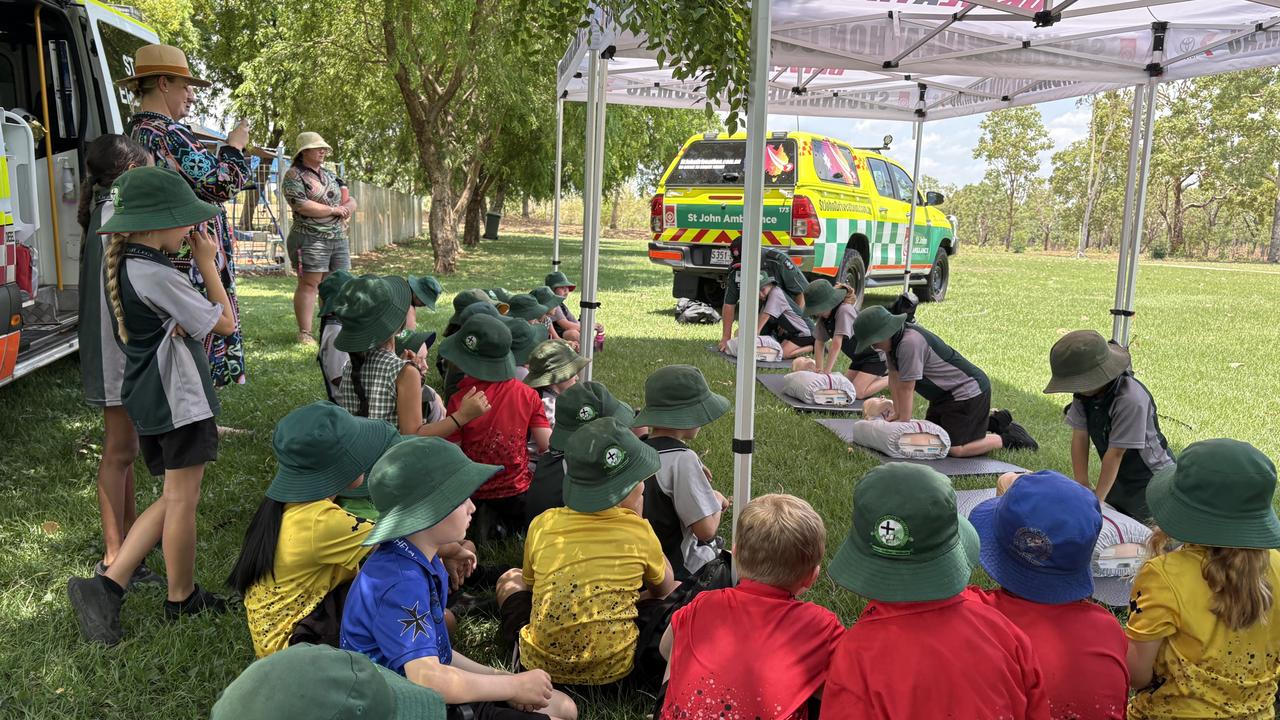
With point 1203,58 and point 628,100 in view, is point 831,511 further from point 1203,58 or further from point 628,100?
point 628,100

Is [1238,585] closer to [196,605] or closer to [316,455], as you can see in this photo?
[316,455]

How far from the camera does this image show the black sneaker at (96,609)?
316 cm

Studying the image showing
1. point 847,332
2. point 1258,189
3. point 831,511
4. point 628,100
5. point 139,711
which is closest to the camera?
point 139,711

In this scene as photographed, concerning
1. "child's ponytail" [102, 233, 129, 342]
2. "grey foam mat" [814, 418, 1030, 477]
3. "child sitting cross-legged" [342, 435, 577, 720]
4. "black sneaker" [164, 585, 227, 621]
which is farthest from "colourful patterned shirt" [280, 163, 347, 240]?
"child sitting cross-legged" [342, 435, 577, 720]

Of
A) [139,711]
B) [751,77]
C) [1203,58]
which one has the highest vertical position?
[1203,58]

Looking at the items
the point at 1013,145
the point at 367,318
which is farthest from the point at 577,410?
the point at 1013,145

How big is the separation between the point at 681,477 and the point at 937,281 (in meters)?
12.5

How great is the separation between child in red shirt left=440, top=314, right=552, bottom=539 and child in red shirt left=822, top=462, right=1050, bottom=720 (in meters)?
2.33

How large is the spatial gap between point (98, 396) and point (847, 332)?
5908 mm

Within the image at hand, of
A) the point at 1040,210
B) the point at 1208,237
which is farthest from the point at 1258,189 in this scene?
the point at 1040,210

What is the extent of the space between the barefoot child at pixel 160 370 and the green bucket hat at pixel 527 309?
3.29 m

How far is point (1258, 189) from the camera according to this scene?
42.2 metres

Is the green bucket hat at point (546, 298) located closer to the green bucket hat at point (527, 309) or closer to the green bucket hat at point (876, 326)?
the green bucket hat at point (527, 309)

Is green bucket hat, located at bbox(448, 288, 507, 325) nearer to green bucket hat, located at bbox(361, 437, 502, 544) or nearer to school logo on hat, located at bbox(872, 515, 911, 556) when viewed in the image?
green bucket hat, located at bbox(361, 437, 502, 544)
